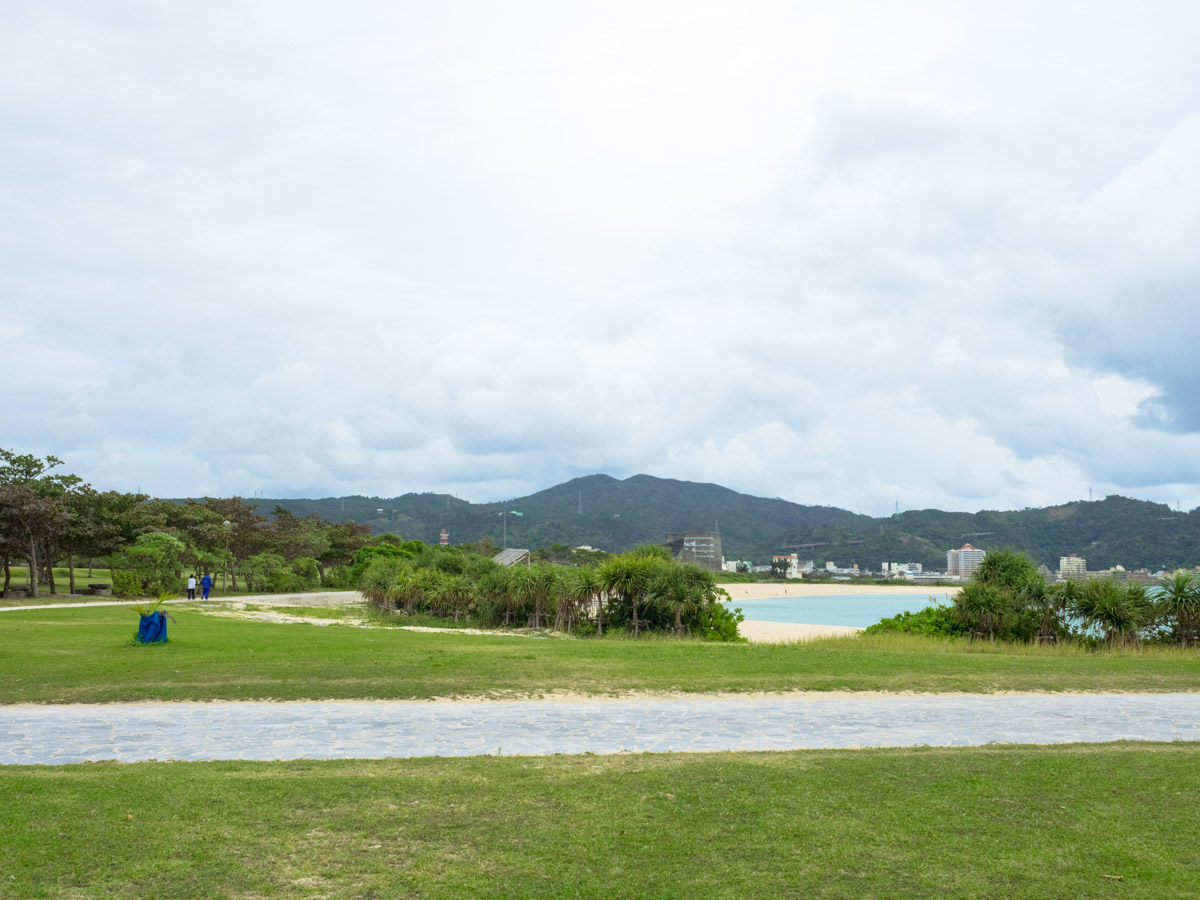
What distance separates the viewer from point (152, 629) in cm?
1906

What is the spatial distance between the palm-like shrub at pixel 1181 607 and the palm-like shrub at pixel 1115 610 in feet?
1.73

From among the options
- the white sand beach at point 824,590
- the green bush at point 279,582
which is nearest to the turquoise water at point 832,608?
the white sand beach at point 824,590

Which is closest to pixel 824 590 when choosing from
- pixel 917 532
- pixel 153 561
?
pixel 917 532

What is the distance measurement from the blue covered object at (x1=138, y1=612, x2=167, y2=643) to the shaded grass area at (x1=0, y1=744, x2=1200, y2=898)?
11907 millimetres

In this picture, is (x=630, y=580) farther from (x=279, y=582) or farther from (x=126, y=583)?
(x=279, y=582)

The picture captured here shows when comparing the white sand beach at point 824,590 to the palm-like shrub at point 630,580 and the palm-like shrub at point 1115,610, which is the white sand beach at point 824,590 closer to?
the palm-like shrub at point 630,580

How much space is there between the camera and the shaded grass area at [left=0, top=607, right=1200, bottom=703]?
45.8ft

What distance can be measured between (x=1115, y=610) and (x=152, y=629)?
80.5 ft

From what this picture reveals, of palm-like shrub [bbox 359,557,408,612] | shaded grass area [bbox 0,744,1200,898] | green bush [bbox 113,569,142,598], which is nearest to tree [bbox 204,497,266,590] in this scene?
green bush [bbox 113,569,142,598]

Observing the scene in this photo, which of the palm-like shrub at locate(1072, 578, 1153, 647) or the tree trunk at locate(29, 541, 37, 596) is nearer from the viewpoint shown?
the palm-like shrub at locate(1072, 578, 1153, 647)

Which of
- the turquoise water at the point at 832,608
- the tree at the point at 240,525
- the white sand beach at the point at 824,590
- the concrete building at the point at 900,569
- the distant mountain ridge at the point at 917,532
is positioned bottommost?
the concrete building at the point at 900,569

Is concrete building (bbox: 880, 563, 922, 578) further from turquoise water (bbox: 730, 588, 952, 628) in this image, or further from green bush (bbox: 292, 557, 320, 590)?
green bush (bbox: 292, 557, 320, 590)

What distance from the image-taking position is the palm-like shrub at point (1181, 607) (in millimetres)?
23078

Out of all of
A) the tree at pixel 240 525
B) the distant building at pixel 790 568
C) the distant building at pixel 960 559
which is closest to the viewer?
the tree at pixel 240 525
